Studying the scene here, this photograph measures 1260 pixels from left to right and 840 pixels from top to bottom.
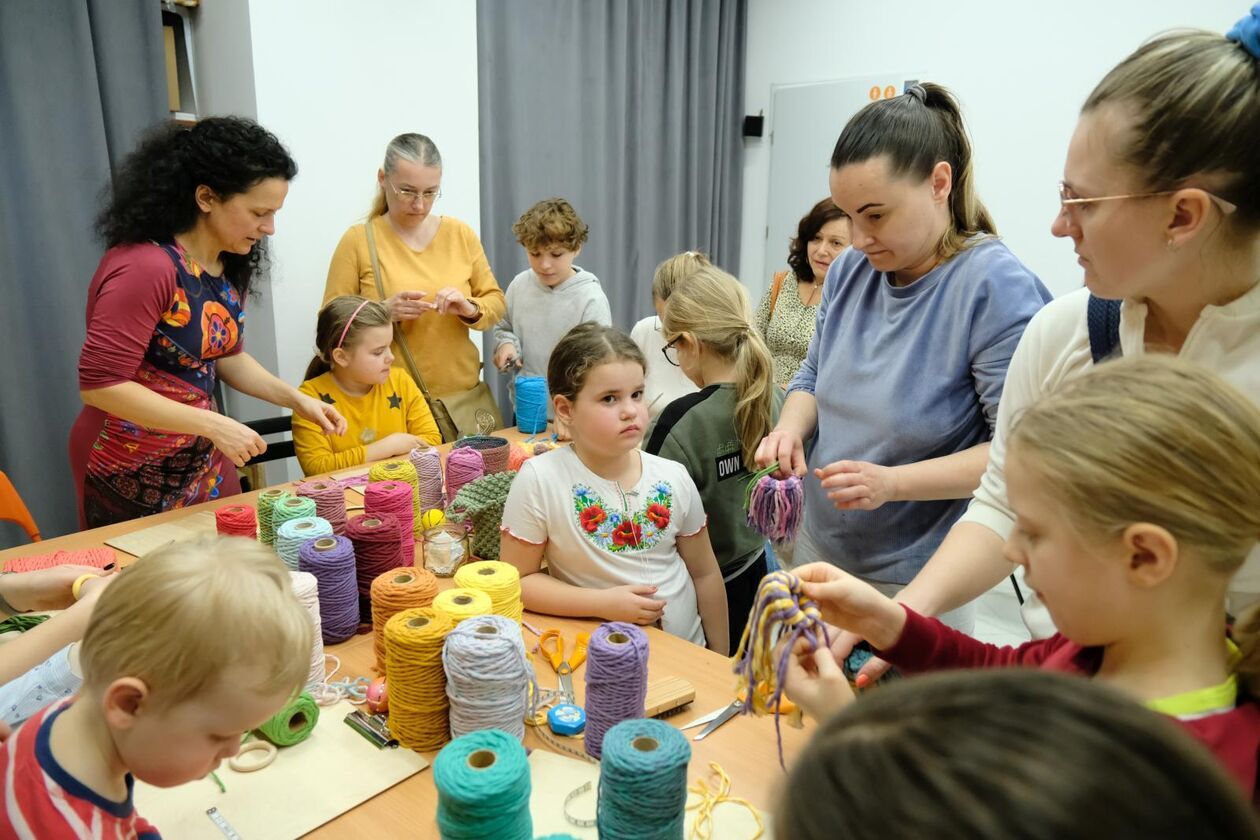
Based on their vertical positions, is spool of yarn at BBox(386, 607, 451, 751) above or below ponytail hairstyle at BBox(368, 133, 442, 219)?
below

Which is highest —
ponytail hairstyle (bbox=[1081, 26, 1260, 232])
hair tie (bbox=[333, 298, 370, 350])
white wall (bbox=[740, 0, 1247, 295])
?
white wall (bbox=[740, 0, 1247, 295])

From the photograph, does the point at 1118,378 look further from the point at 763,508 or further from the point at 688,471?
the point at 688,471

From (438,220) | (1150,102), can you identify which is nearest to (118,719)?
(1150,102)

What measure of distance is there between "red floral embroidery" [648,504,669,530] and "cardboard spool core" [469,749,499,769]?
89 cm

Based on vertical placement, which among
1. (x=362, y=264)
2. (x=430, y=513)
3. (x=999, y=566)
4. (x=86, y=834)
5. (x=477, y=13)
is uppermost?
(x=477, y=13)

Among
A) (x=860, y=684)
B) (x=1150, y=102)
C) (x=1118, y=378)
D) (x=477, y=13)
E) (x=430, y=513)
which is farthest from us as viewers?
(x=477, y=13)

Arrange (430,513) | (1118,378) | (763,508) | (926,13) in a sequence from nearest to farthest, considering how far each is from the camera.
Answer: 1. (1118,378)
2. (763,508)
3. (430,513)
4. (926,13)

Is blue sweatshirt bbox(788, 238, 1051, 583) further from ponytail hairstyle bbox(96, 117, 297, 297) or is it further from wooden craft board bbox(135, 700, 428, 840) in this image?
ponytail hairstyle bbox(96, 117, 297, 297)

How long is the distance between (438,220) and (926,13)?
3.59m

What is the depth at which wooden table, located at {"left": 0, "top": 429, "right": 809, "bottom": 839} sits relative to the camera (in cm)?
120

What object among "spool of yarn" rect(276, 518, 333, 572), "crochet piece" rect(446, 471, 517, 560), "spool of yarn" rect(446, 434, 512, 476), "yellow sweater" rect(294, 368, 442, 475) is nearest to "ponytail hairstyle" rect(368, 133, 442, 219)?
"yellow sweater" rect(294, 368, 442, 475)

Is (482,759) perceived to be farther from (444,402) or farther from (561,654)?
(444,402)

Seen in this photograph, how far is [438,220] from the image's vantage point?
3502 millimetres

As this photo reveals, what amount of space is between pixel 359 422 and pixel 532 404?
64cm
